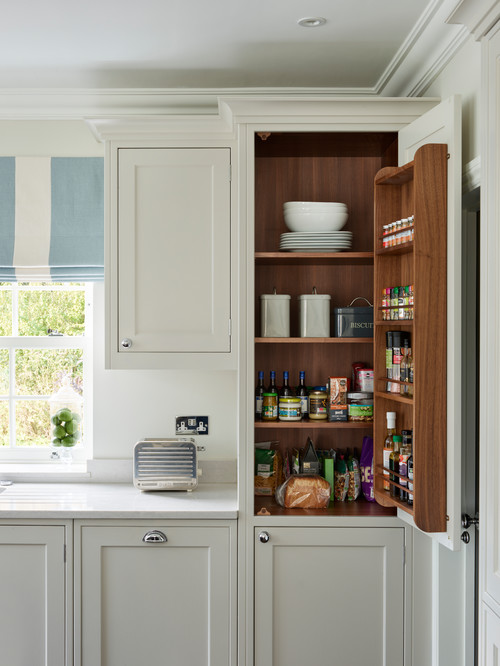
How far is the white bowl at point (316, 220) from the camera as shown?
99.7 inches

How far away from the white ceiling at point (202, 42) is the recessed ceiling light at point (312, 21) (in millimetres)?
18

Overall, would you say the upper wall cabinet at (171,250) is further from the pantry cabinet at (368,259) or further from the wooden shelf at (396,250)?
the wooden shelf at (396,250)

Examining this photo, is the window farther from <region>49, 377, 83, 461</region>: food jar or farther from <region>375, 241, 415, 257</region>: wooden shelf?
<region>375, 241, 415, 257</region>: wooden shelf

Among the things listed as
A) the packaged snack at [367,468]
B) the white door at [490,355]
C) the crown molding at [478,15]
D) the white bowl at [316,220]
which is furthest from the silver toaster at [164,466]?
the crown molding at [478,15]

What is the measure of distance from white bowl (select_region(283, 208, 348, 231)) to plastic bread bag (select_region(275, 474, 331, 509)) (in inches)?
39.1

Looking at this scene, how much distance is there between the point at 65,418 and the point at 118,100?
4.87 ft

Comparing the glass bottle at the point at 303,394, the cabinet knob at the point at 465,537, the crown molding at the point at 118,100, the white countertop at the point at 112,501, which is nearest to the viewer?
the cabinet knob at the point at 465,537

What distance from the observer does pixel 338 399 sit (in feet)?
8.43

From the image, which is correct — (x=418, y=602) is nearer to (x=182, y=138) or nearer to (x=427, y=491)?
(x=427, y=491)

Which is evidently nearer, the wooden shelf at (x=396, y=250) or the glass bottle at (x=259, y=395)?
the wooden shelf at (x=396, y=250)

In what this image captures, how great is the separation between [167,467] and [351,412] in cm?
81

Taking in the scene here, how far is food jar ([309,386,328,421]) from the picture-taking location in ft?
8.46

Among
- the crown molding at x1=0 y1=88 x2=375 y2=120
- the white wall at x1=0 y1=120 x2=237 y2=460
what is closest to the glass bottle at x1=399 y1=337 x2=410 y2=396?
the white wall at x1=0 y1=120 x2=237 y2=460

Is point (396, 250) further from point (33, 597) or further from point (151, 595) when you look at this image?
point (33, 597)
